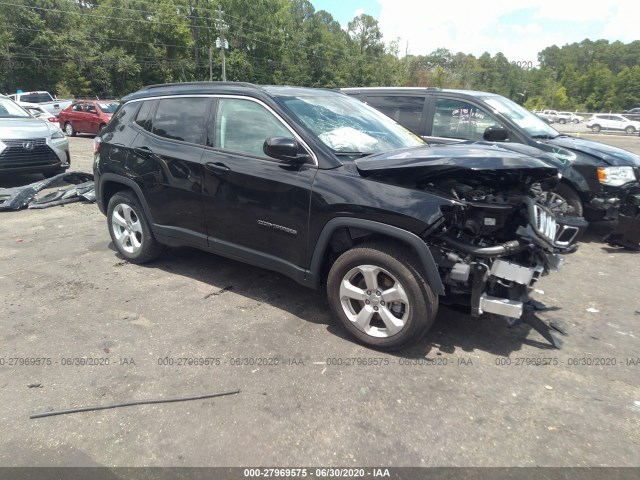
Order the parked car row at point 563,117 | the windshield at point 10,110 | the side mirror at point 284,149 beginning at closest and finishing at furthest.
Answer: the side mirror at point 284,149 < the windshield at point 10,110 < the parked car row at point 563,117

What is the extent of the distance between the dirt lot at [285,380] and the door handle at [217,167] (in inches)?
46.3

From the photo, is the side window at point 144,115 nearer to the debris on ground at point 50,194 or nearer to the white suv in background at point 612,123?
the debris on ground at point 50,194

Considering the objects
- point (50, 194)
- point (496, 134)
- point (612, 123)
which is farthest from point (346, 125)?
point (612, 123)

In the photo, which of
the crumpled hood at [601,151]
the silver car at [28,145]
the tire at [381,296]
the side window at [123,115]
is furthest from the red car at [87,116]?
the tire at [381,296]

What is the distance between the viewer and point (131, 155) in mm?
4680

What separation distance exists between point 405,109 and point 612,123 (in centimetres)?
3947

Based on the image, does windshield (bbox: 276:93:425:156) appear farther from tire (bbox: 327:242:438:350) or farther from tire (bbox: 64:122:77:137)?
tire (bbox: 64:122:77:137)

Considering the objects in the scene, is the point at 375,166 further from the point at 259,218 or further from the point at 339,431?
the point at 339,431

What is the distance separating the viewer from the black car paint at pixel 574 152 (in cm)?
583

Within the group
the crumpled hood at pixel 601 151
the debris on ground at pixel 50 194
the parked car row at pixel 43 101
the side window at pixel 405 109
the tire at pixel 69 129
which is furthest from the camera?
the parked car row at pixel 43 101

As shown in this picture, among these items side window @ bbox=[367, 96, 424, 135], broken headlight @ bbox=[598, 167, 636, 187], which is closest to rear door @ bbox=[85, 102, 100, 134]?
side window @ bbox=[367, 96, 424, 135]

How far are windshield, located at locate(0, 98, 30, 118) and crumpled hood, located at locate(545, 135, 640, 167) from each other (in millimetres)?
9861

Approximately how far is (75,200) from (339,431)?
7300 mm

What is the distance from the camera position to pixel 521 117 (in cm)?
654
